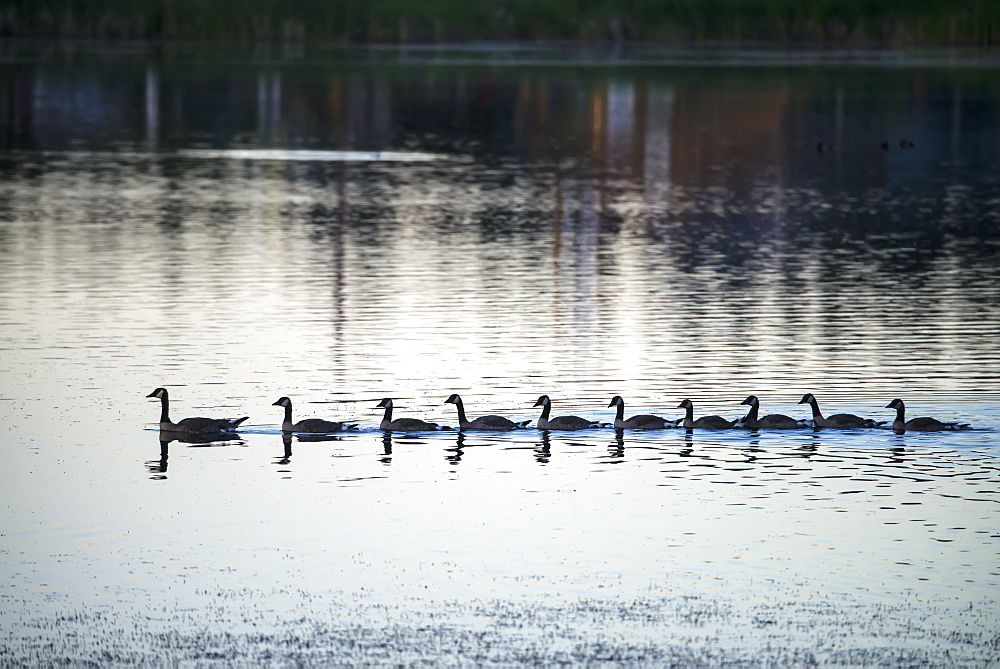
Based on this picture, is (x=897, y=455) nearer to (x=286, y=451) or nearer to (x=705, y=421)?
(x=705, y=421)

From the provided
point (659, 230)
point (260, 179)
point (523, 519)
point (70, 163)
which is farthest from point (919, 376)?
point (70, 163)

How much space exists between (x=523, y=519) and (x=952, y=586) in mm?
4985

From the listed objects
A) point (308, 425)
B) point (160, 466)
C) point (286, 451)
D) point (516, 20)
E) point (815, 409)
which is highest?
point (516, 20)

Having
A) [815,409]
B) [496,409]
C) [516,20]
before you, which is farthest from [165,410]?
[516,20]

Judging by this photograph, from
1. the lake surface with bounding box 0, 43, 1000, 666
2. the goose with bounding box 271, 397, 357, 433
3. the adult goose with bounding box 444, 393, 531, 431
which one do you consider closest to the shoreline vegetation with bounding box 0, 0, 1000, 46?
the lake surface with bounding box 0, 43, 1000, 666

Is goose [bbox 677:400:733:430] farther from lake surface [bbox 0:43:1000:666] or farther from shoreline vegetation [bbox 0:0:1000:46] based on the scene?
shoreline vegetation [bbox 0:0:1000:46]

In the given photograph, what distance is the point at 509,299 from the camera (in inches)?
1455

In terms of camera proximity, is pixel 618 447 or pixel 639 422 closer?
pixel 618 447

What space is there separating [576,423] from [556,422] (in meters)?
0.28

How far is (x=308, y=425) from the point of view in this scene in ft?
81.1

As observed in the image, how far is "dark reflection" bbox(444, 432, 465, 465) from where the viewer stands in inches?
931

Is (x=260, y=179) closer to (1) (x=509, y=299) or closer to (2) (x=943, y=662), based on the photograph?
(1) (x=509, y=299)

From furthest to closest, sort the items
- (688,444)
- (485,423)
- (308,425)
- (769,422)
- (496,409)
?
(496,409)
(769,422)
(485,423)
(308,425)
(688,444)

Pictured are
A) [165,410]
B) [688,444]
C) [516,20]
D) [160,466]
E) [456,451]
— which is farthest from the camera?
[516,20]
